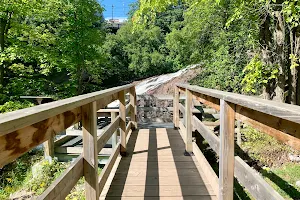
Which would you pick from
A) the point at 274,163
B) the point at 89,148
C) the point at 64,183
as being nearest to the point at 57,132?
the point at 64,183

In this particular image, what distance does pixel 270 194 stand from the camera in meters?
1.13

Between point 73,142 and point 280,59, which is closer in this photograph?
point 280,59

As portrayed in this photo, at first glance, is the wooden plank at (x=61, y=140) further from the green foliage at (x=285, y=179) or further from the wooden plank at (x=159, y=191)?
the green foliage at (x=285, y=179)

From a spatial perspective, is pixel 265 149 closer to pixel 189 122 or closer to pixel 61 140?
pixel 189 122

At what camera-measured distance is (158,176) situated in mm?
2588

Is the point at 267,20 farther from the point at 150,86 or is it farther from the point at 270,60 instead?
the point at 150,86

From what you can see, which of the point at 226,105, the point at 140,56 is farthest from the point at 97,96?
the point at 140,56

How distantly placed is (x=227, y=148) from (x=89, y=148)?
2.78 feet

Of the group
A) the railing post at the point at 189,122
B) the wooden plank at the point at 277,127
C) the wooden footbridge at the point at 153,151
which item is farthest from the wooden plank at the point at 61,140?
the wooden plank at the point at 277,127

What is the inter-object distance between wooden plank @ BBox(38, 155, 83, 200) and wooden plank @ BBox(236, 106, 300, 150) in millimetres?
953

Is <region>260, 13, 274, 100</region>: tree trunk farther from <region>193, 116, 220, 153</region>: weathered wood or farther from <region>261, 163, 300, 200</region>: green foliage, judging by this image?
<region>193, 116, 220, 153</region>: weathered wood

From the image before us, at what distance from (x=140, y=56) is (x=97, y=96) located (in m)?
16.8

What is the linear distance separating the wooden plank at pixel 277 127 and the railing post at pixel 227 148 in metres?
0.16

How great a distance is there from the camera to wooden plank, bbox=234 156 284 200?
1.13m
